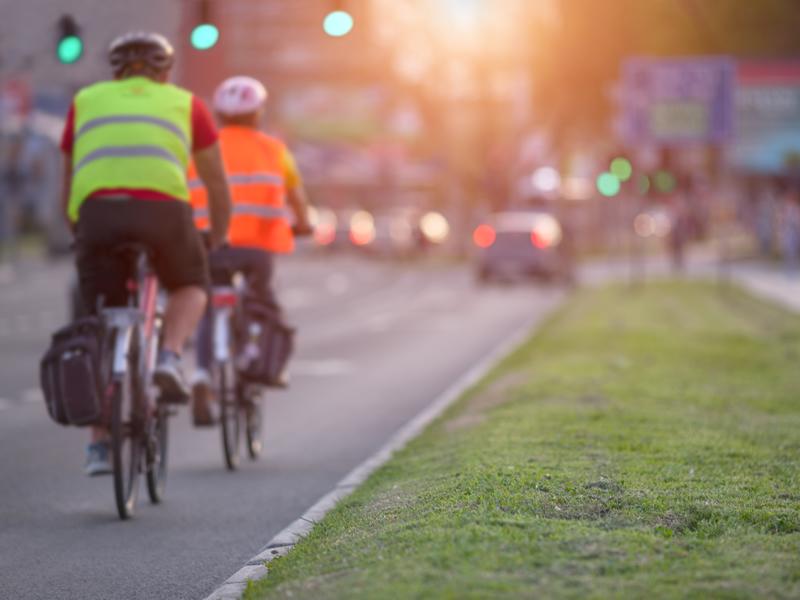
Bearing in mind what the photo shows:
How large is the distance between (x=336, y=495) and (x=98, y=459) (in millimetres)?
1104

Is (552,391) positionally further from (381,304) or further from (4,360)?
(381,304)

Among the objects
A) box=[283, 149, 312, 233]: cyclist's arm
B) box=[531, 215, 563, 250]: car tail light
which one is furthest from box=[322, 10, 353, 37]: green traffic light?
box=[531, 215, 563, 250]: car tail light

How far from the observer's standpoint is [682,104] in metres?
33.6

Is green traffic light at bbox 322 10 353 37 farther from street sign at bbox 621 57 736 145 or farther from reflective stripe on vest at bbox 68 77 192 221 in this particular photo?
street sign at bbox 621 57 736 145

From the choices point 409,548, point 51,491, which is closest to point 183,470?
point 51,491

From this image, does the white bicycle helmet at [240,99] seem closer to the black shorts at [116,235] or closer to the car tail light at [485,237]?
the black shorts at [116,235]

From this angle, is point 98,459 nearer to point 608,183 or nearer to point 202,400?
point 202,400

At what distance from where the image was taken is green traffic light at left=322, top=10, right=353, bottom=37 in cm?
1794

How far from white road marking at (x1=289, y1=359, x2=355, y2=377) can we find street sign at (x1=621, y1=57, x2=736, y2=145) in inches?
575

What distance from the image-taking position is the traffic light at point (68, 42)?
15.6 meters

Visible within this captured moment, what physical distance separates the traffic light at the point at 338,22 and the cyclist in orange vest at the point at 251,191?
701 cm

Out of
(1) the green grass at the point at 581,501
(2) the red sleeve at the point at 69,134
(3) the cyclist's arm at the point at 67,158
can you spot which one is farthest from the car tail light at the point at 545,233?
(2) the red sleeve at the point at 69,134

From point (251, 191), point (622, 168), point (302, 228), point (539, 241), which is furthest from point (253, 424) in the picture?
point (539, 241)

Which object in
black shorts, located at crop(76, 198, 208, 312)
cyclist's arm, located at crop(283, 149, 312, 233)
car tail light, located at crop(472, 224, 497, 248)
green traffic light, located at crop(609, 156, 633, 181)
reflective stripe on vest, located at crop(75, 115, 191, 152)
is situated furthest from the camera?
car tail light, located at crop(472, 224, 497, 248)
